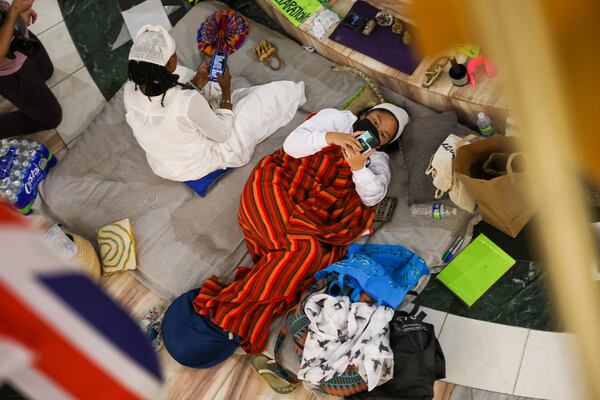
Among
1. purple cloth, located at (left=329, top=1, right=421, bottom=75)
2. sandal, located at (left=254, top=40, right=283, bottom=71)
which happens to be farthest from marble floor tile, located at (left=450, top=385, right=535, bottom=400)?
sandal, located at (left=254, top=40, right=283, bottom=71)

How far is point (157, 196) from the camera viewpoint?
2.91 meters

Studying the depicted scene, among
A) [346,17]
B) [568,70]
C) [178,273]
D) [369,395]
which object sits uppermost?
[568,70]

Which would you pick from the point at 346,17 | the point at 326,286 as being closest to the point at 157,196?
the point at 326,286

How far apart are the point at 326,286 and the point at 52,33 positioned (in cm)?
250

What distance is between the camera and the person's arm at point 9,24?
2.71m

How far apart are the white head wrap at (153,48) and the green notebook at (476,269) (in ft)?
4.59

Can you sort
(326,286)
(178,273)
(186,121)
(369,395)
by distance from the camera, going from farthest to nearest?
(178,273), (186,121), (326,286), (369,395)

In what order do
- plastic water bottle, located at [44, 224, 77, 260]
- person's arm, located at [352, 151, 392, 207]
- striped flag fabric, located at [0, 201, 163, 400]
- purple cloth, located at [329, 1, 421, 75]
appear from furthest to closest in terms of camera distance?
purple cloth, located at [329, 1, 421, 75]
plastic water bottle, located at [44, 224, 77, 260]
person's arm, located at [352, 151, 392, 207]
striped flag fabric, located at [0, 201, 163, 400]

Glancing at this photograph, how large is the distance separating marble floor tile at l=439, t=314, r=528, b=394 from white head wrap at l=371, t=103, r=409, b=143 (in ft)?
2.67

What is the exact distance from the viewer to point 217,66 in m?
2.84

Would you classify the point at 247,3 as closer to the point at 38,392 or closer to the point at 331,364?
the point at 331,364

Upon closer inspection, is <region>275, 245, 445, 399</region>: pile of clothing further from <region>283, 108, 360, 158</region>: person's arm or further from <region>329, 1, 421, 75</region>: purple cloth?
<region>329, 1, 421, 75</region>: purple cloth

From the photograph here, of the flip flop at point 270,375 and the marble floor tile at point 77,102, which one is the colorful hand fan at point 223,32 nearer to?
the marble floor tile at point 77,102

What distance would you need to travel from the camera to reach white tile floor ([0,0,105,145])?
343cm
